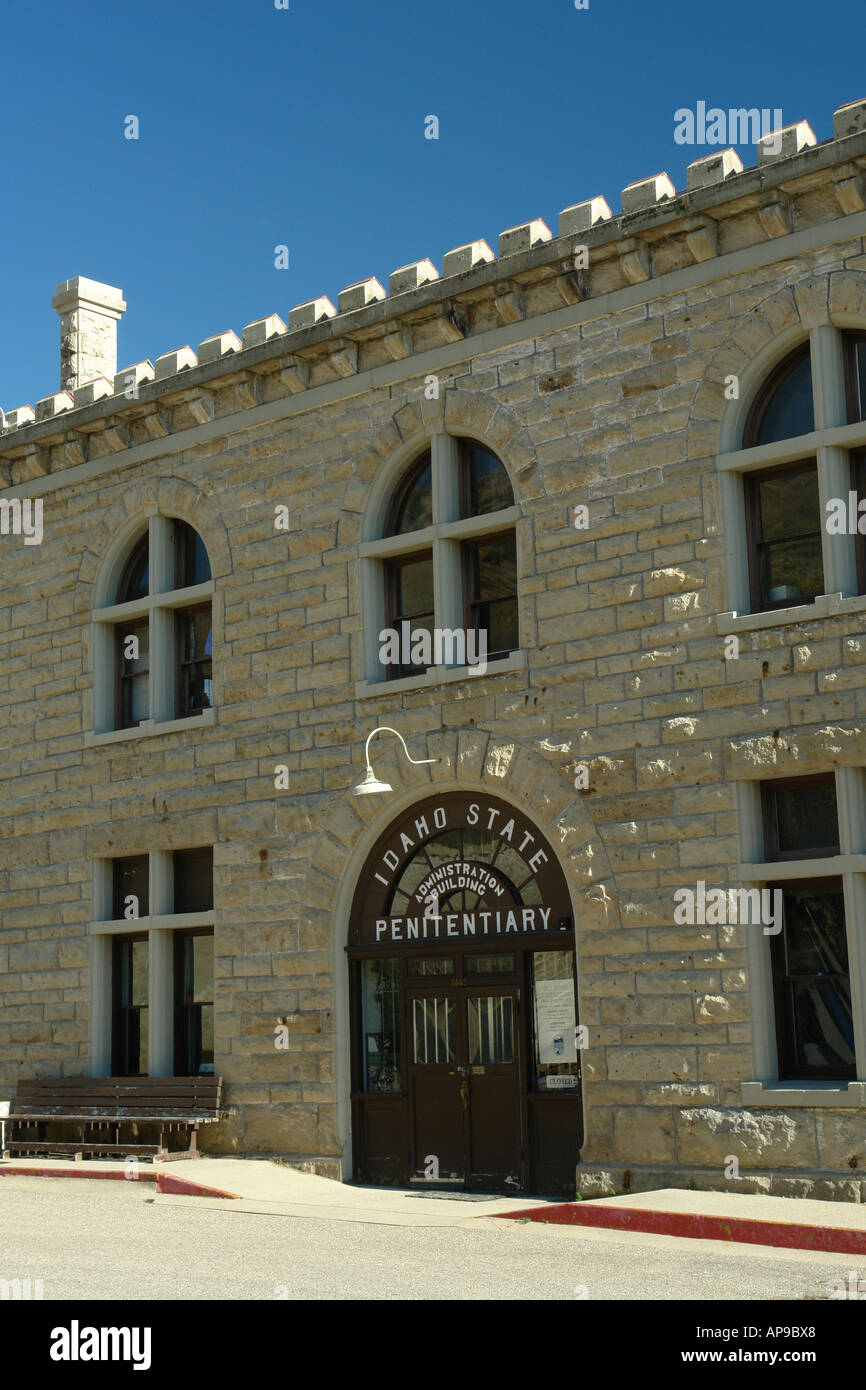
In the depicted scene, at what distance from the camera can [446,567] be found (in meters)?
16.1

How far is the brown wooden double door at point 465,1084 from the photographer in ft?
49.5

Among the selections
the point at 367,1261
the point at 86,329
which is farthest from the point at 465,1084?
the point at 86,329

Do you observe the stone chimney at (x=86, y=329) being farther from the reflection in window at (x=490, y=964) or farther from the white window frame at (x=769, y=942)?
the white window frame at (x=769, y=942)

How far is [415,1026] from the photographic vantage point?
1591 cm

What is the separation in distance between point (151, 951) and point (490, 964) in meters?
4.36

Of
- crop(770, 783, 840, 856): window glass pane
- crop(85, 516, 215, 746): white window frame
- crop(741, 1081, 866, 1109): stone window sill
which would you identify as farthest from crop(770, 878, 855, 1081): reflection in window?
crop(85, 516, 215, 746): white window frame

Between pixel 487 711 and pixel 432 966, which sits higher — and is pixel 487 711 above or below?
above

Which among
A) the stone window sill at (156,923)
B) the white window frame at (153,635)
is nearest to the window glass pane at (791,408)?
the white window frame at (153,635)

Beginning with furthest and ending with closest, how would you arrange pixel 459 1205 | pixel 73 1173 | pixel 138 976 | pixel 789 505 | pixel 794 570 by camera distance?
1. pixel 138 976
2. pixel 73 1173
3. pixel 459 1205
4. pixel 789 505
5. pixel 794 570

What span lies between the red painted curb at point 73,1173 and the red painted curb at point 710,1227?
15.6 ft

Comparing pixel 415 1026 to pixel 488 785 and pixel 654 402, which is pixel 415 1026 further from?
pixel 654 402

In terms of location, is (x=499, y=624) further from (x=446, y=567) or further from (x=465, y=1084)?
(x=465, y=1084)

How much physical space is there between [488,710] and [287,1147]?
4.85 meters
